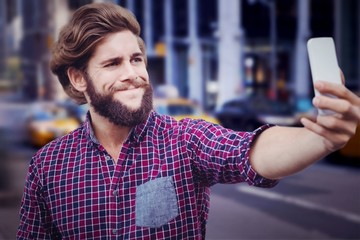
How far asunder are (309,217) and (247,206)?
2.76 feet

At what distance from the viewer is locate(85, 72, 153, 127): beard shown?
150 cm

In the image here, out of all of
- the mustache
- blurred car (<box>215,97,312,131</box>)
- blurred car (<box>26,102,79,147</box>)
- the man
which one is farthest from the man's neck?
blurred car (<box>215,97,312,131</box>)

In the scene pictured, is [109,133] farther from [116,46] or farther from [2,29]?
[2,29]

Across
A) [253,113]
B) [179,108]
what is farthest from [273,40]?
[179,108]

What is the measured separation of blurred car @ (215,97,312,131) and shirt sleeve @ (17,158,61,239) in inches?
378

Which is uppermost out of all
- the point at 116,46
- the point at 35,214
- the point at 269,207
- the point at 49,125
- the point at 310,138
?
the point at 116,46

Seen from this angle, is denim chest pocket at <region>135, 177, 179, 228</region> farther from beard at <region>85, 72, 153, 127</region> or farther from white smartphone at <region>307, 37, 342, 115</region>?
white smartphone at <region>307, 37, 342, 115</region>

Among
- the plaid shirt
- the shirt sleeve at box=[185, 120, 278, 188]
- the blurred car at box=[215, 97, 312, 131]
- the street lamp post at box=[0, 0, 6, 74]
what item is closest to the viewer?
the shirt sleeve at box=[185, 120, 278, 188]

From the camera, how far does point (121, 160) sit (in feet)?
5.01

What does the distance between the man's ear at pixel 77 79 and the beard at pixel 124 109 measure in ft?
0.30

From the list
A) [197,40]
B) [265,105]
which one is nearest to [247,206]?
[265,105]

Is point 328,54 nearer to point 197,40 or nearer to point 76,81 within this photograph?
point 76,81

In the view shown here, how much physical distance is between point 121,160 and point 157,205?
17 centimetres

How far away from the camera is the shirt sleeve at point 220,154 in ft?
4.44
